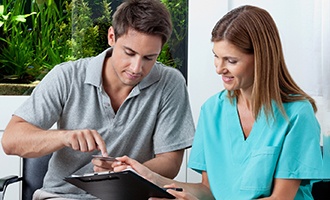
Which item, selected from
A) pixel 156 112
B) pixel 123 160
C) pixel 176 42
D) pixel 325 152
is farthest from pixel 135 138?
pixel 176 42

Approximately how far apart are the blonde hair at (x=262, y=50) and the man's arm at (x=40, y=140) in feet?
1.60

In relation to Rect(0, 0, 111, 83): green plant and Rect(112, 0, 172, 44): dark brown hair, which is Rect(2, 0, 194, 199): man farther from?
Rect(0, 0, 111, 83): green plant

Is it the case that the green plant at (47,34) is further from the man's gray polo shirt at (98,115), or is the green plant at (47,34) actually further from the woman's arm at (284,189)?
the woman's arm at (284,189)

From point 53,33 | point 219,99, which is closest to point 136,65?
point 219,99

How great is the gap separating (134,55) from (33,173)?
59 cm

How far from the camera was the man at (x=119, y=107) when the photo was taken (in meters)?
2.24

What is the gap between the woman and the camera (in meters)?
1.95

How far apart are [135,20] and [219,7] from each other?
1.06m

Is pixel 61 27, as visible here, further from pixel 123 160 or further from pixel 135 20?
pixel 123 160

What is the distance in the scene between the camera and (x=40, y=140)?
2.18 m

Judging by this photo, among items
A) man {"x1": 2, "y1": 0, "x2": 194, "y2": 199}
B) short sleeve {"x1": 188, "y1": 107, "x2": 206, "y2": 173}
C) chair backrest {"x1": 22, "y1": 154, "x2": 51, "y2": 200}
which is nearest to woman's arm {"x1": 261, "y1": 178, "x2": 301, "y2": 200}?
short sleeve {"x1": 188, "y1": 107, "x2": 206, "y2": 173}

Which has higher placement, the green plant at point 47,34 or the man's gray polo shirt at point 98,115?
the green plant at point 47,34

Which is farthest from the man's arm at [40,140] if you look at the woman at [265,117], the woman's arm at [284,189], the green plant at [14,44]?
the green plant at [14,44]

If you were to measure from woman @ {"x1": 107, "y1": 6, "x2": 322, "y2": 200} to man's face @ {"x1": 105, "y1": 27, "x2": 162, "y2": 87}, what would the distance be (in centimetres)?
30
